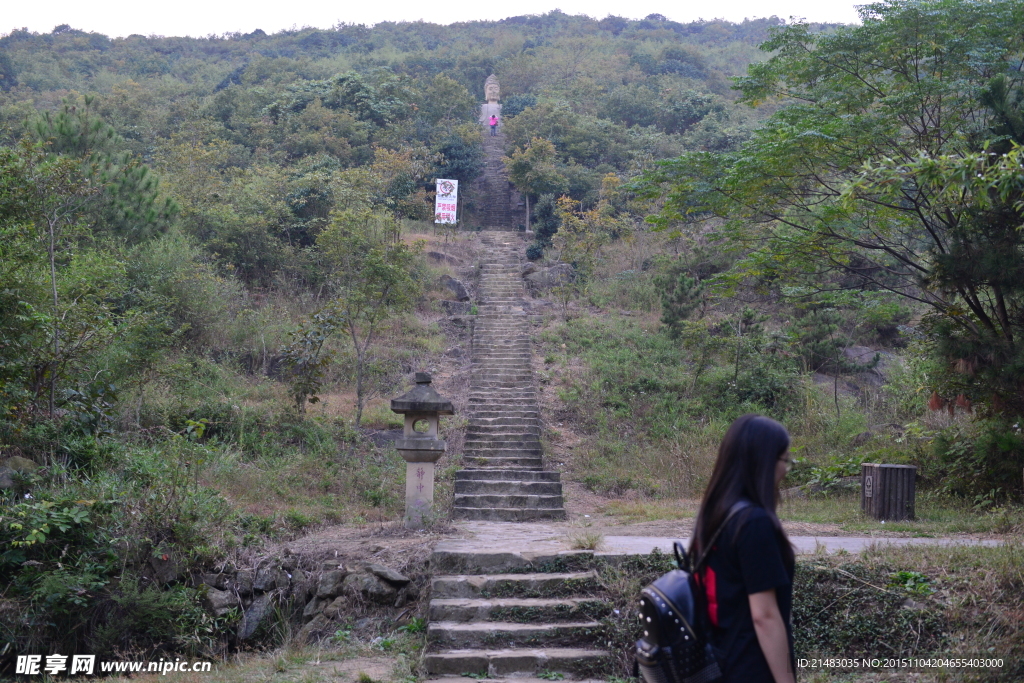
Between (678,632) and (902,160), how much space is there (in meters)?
8.45

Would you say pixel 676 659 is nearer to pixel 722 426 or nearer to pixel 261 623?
pixel 261 623

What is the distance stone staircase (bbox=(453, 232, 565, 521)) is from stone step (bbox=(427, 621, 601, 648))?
4.60 meters

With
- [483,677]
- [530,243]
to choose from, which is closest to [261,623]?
[483,677]

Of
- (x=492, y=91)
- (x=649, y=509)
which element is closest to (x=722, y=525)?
(x=649, y=509)

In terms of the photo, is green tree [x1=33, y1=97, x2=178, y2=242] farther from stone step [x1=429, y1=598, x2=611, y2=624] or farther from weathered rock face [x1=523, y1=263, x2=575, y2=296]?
stone step [x1=429, y1=598, x2=611, y2=624]

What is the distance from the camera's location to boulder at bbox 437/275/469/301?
20.4 meters

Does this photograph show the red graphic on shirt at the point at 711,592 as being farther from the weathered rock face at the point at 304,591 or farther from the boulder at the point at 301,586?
the boulder at the point at 301,586

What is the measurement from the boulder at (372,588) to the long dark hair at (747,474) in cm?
517

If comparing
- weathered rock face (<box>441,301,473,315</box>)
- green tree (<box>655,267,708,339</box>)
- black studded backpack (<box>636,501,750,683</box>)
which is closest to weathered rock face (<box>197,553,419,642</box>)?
black studded backpack (<box>636,501,750,683</box>)

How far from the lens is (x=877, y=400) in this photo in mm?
14352

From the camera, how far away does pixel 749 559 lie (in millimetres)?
2193

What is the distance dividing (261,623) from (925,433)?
9549 millimetres

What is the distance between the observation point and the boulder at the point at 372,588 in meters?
6.90

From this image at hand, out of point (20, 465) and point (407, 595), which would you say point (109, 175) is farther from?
point (407, 595)
